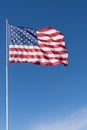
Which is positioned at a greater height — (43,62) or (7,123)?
Result: (43,62)

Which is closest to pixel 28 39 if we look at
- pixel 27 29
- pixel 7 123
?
pixel 27 29

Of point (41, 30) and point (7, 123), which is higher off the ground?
point (41, 30)

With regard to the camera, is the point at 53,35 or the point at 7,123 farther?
the point at 53,35

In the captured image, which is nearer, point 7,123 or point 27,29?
point 7,123

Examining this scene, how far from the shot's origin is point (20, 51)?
55094 millimetres

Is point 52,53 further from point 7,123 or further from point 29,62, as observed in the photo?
point 7,123

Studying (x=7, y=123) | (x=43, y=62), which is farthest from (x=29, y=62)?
(x=7, y=123)

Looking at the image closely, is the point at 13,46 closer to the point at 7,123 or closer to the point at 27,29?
the point at 27,29

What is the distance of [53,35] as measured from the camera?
5728 cm

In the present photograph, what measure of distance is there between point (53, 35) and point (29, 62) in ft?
12.8

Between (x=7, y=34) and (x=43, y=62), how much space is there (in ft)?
10.7

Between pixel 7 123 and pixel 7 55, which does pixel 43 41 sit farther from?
pixel 7 123

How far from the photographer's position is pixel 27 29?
187ft

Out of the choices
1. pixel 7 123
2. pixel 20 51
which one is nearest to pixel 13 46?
pixel 20 51
